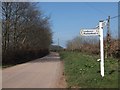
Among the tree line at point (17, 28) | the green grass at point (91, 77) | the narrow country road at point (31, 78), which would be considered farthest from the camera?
the tree line at point (17, 28)

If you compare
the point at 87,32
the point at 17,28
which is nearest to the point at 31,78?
the point at 87,32

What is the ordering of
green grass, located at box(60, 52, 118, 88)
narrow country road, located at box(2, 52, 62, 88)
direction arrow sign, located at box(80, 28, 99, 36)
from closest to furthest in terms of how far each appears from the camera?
green grass, located at box(60, 52, 118, 88)
direction arrow sign, located at box(80, 28, 99, 36)
narrow country road, located at box(2, 52, 62, 88)

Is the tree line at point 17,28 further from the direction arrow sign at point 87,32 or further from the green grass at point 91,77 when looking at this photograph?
the direction arrow sign at point 87,32

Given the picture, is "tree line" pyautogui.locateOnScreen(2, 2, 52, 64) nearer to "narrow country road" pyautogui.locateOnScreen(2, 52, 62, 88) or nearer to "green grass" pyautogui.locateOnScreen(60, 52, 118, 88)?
"narrow country road" pyautogui.locateOnScreen(2, 52, 62, 88)

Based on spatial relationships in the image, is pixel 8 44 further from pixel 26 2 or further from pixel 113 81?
pixel 113 81

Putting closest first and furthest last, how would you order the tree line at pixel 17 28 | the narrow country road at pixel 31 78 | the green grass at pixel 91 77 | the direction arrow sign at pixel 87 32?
1. the green grass at pixel 91 77
2. the direction arrow sign at pixel 87 32
3. the narrow country road at pixel 31 78
4. the tree line at pixel 17 28

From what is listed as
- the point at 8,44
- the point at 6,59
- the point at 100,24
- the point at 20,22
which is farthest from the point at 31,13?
the point at 100,24

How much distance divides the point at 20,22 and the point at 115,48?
1556 centimetres

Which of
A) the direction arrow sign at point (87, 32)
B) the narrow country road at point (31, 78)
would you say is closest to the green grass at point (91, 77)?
the narrow country road at point (31, 78)

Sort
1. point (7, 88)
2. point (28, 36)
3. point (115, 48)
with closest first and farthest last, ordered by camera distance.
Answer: point (7, 88)
point (115, 48)
point (28, 36)

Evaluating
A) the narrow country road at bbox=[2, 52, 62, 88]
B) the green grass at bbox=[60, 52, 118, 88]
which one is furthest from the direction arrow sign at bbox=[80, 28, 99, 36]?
the narrow country road at bbox=[2, 52, 62, 88]

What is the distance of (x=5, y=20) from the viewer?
47.1m

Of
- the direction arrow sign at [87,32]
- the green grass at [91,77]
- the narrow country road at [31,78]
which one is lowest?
the narrow country road at [31,78]

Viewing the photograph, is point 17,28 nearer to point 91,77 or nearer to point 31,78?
point 31,78
